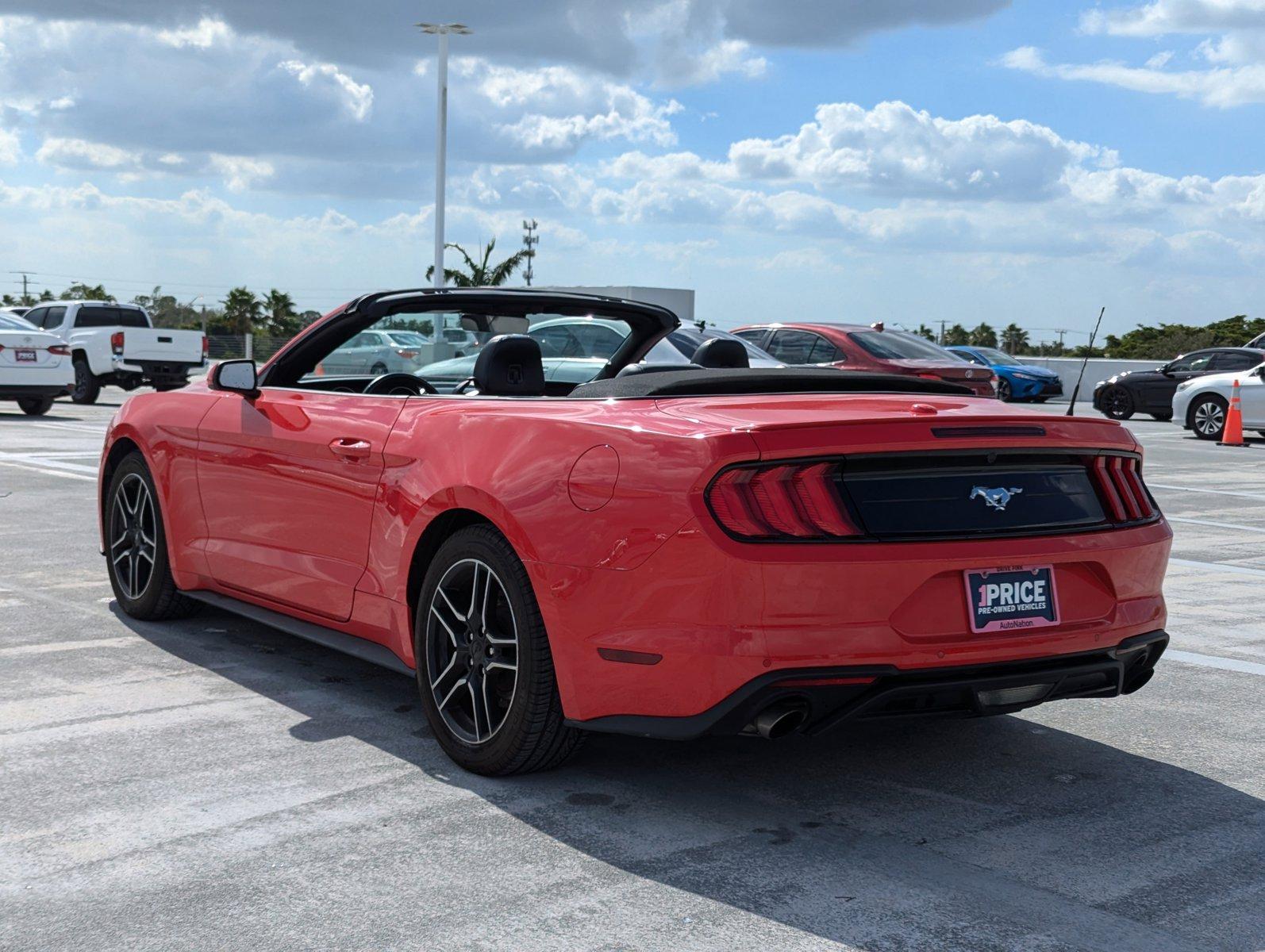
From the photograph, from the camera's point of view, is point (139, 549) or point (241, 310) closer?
point (139, 549)

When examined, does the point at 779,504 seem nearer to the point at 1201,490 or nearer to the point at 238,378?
the point at 238,378

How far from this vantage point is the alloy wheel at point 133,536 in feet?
20.8

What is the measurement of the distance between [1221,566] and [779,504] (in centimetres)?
634

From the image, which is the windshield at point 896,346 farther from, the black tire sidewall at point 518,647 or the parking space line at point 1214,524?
the black tire sidewall at point 518,647

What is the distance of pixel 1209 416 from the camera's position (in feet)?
74.0

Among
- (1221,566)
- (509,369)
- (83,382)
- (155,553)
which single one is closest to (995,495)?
(509,369)

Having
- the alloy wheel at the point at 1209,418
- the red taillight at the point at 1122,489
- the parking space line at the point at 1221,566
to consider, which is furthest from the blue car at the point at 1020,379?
the red taillight at the point at 1122,489

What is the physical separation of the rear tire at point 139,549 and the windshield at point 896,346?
1235 cm

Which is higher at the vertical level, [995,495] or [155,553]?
[995,495]

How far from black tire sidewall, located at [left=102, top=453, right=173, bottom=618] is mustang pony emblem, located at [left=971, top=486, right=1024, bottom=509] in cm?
367

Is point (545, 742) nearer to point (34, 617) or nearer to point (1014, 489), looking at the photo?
point (1014, 489)

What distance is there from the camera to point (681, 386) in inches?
172

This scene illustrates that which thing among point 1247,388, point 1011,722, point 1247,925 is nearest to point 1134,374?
point 1247,388

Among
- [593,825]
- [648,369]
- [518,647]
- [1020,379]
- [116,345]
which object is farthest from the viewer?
[1020,379]
